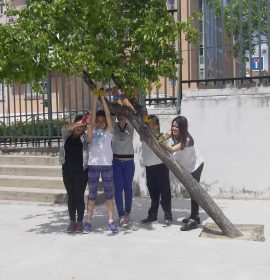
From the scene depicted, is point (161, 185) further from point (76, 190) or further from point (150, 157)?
point (76, 190)

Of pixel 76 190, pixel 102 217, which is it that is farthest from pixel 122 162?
pixel 102 217

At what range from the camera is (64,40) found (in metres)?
5.91

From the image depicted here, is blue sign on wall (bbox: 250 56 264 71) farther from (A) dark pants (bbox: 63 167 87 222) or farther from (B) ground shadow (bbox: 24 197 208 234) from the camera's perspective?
(A) dark pants (bbox: 63 167 87 222)

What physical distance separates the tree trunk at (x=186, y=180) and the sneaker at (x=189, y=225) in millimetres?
438

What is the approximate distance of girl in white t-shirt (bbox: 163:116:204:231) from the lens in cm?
662

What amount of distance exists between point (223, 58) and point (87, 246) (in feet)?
13.6

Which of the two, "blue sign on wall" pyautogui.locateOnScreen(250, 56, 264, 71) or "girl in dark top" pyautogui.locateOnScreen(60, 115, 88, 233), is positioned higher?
"blue sign on wall" pyautogui.locateOnScreen(250, 56, 264, 71)

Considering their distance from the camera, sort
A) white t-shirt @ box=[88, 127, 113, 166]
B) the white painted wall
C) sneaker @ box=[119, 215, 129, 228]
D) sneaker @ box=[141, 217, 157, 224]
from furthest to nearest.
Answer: the white painted wall
sneaker @ box=[141, 217, 157, 224]
sneaker @ box=[119, 215, 129, 228]
white t-shirt @ box=[88, 127, 113, 166]

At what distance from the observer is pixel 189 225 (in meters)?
6.61

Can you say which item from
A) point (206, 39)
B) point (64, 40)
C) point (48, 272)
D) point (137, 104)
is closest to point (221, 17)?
point (206, 39)

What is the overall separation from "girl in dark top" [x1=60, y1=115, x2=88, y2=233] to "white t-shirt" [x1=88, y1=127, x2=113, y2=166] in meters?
0.10

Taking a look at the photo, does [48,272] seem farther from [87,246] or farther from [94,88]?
[94,88]

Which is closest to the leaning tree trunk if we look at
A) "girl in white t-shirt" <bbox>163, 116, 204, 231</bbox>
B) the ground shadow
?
"girl in white t-shirt" <bbox>163, 116, 204, 231</bbox>

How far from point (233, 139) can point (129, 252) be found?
3377 mm
